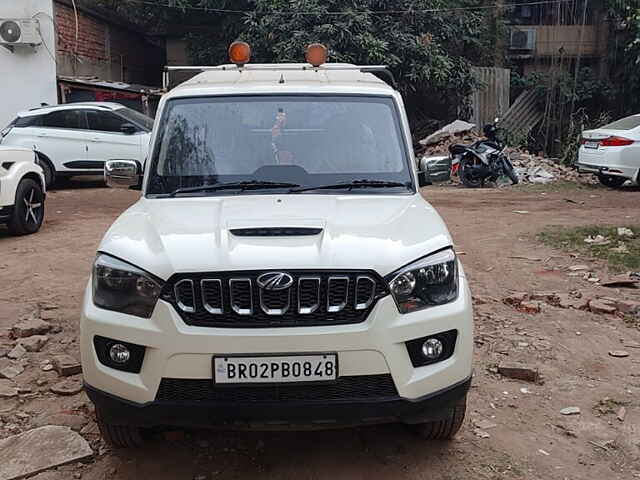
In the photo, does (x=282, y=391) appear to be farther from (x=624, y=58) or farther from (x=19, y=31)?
(x=624, y=58)

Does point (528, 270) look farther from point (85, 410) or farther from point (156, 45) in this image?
point (156, 45)

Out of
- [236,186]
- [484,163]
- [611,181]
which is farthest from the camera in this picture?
[484,163]

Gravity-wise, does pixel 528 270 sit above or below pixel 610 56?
below

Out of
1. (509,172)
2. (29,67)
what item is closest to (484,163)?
(509,172)

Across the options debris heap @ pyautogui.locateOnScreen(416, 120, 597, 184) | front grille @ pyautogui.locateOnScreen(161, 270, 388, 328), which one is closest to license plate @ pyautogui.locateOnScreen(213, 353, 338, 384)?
front grille @ pyautogui.locateOnScreen(161, 270, 388, 328)

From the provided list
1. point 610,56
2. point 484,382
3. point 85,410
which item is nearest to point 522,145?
point 610,56

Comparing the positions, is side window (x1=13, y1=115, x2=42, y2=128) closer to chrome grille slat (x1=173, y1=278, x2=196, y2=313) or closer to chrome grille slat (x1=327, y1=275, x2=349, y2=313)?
chrome grille slat (x1=173, y1=278, x2=196, y2=313)

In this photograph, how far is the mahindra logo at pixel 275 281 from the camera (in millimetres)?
2812

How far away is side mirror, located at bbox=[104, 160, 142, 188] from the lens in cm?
441

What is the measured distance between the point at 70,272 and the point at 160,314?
478cm

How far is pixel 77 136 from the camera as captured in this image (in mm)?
13844

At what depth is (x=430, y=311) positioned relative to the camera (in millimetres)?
2961

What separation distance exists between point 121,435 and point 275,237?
4.06 ft

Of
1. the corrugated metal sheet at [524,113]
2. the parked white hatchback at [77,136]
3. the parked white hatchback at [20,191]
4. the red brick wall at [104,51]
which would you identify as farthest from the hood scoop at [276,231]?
the corrugated metal sheet at [524,113]
